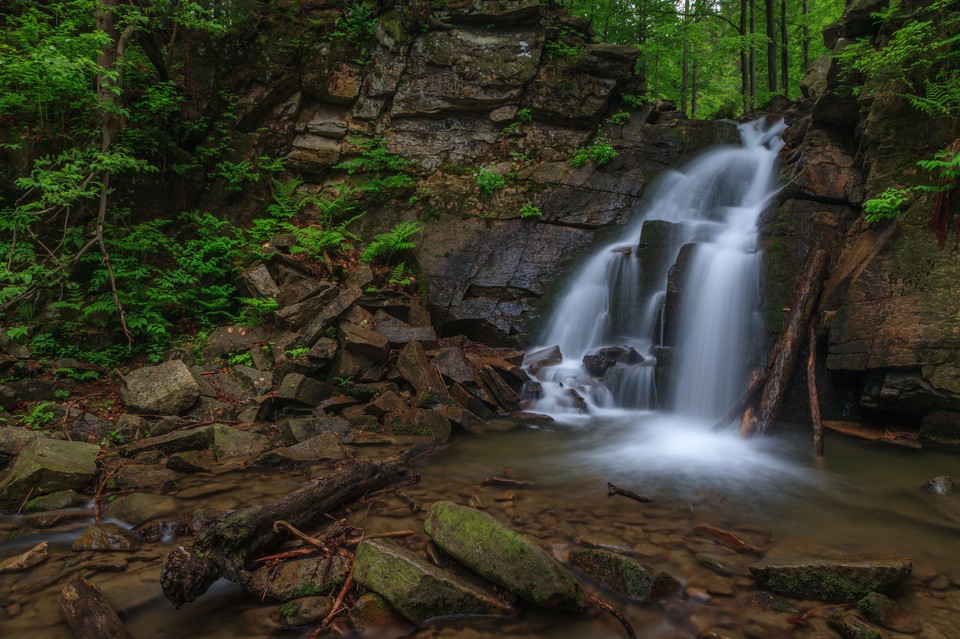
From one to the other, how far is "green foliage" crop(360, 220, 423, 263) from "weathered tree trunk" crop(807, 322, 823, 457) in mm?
7181

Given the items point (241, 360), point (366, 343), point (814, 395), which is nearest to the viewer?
point (814, 395)

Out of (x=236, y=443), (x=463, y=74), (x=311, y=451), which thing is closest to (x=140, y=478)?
(x=236, y=443)

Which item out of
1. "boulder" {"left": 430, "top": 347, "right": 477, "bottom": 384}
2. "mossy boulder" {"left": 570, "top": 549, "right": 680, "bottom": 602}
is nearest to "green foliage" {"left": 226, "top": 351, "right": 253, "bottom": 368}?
"boulder" {"left": 430, "top": 347, "right": 477, "bottom": 384}

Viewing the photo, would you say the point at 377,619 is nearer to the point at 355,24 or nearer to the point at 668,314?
the point at 668,314

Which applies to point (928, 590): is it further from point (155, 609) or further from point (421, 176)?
point (421, 176)

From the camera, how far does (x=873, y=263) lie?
6395 mm

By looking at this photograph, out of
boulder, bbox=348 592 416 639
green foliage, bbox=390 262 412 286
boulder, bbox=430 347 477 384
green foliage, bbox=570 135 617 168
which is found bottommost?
boulder, bbox=348 592 416 639

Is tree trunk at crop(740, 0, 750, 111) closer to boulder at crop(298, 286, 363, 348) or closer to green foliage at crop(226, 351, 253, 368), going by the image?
boulder at crop(298, 286, 363, 348)

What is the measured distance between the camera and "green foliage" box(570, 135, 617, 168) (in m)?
11.4

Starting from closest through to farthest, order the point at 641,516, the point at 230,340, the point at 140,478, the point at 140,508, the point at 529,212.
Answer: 1. the point at 140,508
2. the point at 641,516
3. the point at 140,478
4. the point at 230,340
5. the point at 529,212

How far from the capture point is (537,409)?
777 centimetres

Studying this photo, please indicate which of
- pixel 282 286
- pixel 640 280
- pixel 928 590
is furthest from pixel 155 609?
pixel 640 280

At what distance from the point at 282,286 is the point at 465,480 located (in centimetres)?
553

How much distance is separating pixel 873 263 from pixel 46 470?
9832 mm
